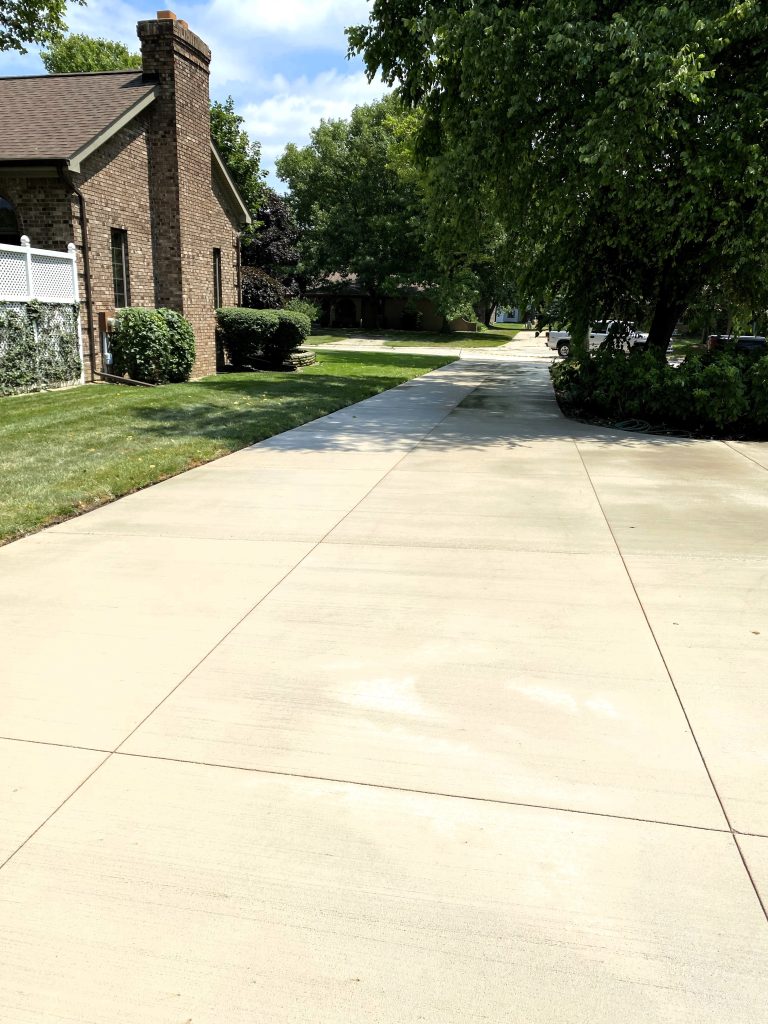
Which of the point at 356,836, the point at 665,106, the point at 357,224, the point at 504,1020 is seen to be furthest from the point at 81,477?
the point at 357,224

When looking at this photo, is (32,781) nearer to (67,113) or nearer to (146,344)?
(146,344)

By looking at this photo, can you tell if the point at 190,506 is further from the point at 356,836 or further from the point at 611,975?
the point at 611,975

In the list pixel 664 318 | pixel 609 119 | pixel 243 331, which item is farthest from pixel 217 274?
pixel 609 119

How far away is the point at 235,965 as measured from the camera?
2146 millimetres

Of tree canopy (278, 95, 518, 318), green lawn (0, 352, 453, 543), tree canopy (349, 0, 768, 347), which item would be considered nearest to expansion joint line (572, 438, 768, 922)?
green lawn (0, 352, 453, 543)

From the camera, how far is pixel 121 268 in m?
16.6

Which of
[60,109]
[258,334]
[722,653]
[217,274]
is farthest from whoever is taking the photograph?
[217,274]

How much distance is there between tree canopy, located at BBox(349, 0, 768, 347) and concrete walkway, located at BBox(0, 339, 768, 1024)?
709 cm

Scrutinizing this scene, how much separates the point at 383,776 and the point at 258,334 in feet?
60.6

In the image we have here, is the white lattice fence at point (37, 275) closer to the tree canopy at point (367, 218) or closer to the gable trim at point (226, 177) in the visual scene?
the gable trim at point (226, 177)

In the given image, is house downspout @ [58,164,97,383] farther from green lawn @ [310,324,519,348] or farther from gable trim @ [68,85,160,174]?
green lawn @ [310,324,519,348]

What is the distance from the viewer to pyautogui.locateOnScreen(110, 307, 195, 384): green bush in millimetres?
15797

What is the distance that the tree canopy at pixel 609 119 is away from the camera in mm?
10281

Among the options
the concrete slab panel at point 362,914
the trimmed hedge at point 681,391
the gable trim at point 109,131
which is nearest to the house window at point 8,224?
the gable trim at point 109,131
